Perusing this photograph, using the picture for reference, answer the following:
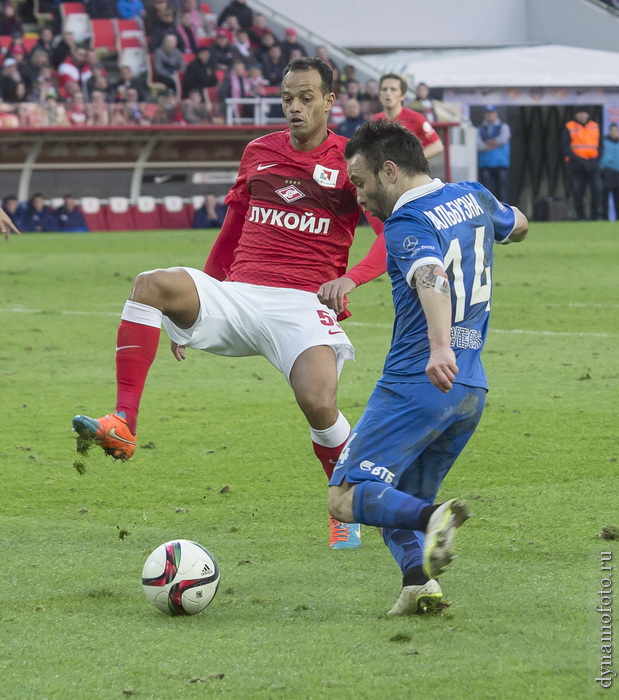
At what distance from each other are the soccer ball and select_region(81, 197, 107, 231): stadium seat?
59.6 ft

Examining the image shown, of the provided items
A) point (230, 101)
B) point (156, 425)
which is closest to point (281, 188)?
point (156, 425)

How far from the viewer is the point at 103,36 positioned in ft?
82.6

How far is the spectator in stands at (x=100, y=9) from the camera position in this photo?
83.7ft

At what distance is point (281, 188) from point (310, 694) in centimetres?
273

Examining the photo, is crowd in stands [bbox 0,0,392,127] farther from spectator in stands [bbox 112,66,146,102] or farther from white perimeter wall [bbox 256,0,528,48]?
white perimeter wall [bbox 256,0,528,48]

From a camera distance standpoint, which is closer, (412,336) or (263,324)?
(412,336)

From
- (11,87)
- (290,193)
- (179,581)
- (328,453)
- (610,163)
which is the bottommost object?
(610,163)

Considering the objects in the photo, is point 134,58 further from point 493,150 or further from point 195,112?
point 493,150

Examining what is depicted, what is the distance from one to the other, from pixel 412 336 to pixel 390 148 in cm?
61

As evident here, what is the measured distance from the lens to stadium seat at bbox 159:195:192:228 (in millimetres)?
22172

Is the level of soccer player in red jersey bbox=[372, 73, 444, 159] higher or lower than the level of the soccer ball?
lower

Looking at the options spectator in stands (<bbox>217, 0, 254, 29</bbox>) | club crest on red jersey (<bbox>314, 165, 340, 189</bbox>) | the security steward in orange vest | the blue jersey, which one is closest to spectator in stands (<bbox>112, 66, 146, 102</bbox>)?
spectator in stands (<bbox>217, 0, 254, 29</bbox>)

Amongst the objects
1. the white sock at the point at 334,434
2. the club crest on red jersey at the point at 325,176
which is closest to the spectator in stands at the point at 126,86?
the club crest on red jersey at the point at 325,176

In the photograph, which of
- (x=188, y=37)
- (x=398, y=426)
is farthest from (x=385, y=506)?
(x=188, y=37)
